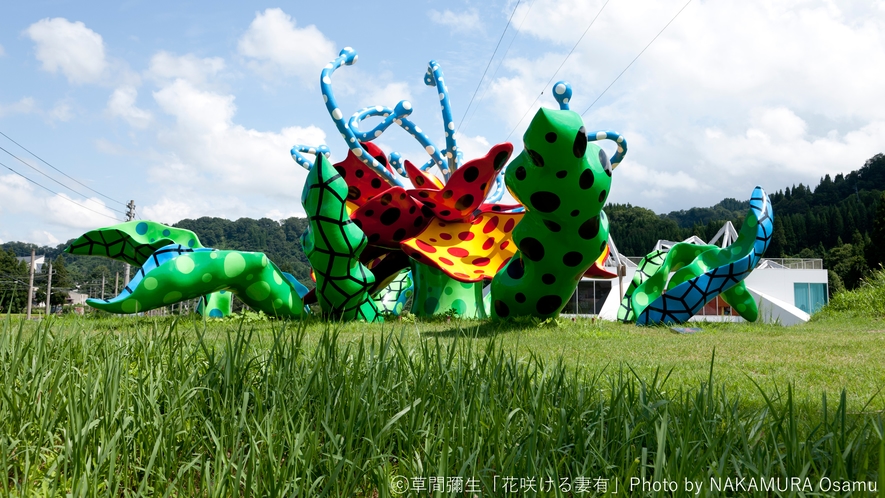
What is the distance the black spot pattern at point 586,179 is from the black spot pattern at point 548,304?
5.98 ft

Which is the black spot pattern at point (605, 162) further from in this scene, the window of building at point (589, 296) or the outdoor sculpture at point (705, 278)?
the window of building at point (589, 296)

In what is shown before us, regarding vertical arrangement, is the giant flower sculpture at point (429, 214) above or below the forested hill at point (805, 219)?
below

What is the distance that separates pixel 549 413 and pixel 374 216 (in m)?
7.25

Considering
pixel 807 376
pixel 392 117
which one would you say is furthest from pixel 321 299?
pixel 807 376

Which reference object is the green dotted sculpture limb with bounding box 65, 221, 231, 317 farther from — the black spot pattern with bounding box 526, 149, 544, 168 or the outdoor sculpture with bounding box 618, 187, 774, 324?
the outdoor sculpture with bounding box 618, 187, 774, 324

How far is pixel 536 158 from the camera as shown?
590cm

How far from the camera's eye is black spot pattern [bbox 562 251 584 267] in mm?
6852

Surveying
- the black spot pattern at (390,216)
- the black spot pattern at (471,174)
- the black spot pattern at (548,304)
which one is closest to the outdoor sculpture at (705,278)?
the black spot pattern at (548,304)

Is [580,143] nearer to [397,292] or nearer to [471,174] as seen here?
[471,174]

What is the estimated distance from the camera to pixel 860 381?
14.3 feet

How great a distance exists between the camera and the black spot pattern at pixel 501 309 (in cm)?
777

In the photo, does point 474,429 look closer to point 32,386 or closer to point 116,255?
point 32,386

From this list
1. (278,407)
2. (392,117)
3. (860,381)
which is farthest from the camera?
(392,117)

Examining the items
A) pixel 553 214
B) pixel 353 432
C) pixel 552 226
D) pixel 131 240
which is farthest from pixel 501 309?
pixel 353 432
